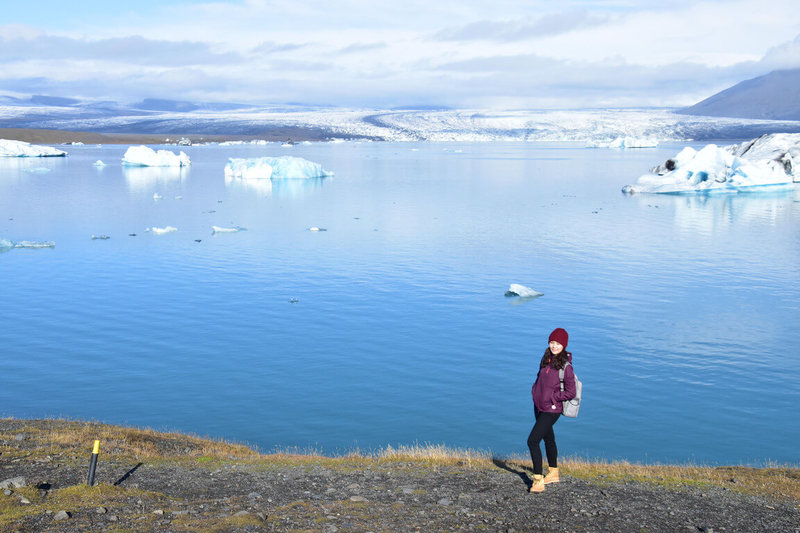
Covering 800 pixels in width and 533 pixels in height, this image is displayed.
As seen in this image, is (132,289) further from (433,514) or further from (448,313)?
(433,514)

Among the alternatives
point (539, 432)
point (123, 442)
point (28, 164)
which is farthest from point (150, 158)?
point (539, 432)

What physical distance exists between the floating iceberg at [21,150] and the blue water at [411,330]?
241ft

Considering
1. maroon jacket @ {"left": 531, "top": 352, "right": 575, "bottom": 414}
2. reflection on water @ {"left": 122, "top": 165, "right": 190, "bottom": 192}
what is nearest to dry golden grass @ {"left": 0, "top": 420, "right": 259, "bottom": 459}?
maroon jacket @ {"left": 531, "top": 352, "right": 575, "bottom": 414}

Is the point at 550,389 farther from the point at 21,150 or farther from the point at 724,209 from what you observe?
the point at 21,150

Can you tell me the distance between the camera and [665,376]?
15.8 meters

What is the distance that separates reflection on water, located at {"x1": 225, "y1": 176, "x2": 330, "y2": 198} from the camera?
58.4m

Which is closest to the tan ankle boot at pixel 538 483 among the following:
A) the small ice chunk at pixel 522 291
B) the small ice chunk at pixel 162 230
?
the small ice chunk at pixel 522 291

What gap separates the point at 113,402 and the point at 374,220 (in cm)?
2700

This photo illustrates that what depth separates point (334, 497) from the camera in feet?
26.5

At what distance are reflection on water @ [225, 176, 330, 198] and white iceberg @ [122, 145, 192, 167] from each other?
17.9m

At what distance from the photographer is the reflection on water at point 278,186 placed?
58.4m

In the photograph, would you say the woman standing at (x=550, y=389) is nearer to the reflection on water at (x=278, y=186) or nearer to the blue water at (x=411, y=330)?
the blue water at (x=411, y=330)

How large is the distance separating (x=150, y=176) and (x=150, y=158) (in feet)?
32.6

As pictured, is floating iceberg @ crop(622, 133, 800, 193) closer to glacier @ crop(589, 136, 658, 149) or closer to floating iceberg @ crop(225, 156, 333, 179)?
floating iceberg @ crop(225, 156, 333, 179)
